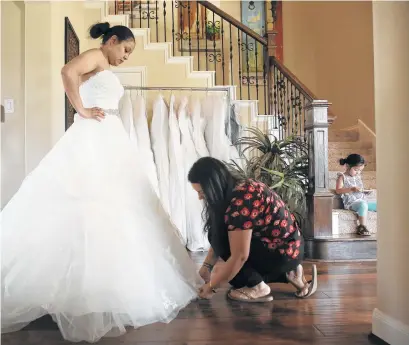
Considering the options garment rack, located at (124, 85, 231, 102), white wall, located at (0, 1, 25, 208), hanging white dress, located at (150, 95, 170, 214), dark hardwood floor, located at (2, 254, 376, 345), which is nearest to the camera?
dark hardwood floor, located at (2, 254, 376, 345)

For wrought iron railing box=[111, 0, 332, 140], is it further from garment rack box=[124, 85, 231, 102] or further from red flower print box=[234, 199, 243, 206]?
red flower print box=[234, 199, 243, 206]

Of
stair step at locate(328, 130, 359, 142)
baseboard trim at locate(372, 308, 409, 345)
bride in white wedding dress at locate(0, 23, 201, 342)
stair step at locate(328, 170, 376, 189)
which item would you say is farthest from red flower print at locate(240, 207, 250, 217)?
stair step at locate(328, 130, 359, 142)

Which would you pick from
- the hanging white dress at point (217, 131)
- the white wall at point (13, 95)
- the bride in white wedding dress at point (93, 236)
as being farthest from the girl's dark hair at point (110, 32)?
the hanging white dress at point (217, 131)

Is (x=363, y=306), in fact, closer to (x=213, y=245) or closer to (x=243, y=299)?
(x=243, y=299)

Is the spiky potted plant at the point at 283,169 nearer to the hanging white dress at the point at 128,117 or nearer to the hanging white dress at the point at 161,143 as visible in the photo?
the hanging white dress at the point at 161,143

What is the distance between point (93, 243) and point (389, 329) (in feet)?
3.94

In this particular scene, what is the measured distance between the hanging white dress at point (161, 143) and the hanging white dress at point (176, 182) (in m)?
0.05

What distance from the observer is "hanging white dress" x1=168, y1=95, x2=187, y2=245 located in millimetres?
4137

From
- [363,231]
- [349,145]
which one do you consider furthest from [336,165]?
[363,231]

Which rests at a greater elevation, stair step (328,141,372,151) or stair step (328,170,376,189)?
stair step (328,141,372,151)

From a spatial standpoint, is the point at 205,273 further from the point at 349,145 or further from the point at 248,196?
the point at 349,145

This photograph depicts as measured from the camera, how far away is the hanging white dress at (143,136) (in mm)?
4113

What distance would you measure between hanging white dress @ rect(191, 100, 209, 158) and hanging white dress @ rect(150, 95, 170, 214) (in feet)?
0.85

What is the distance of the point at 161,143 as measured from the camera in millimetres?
4238
